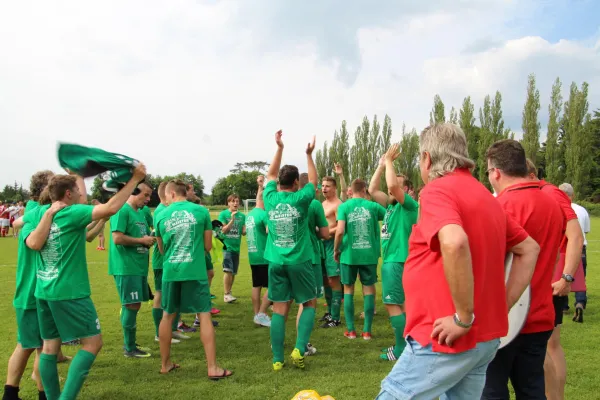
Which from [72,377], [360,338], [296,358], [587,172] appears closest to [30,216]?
[72,377]

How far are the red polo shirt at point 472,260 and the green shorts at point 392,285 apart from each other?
11.1 feet

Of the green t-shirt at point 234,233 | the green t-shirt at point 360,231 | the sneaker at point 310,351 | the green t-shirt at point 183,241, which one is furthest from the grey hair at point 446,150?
the green t-shirt at point 234,233

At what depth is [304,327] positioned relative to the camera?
5.40 m

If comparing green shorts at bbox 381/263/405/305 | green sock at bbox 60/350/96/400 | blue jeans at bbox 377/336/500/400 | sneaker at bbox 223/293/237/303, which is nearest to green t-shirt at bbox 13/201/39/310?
green sock at bbox 60/350/96/400

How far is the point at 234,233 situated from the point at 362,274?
361 centimetres

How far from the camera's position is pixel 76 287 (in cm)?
397

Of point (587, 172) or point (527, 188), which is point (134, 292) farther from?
point (587, 172)

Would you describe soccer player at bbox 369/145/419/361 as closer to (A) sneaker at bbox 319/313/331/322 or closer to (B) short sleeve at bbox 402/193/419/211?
(B) short sleeve at bbox 402/193/419/211

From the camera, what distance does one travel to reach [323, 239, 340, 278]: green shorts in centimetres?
769

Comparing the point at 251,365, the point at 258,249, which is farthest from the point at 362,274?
the point at 251,365

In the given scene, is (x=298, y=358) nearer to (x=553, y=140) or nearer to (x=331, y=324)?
(x=331, y=324)

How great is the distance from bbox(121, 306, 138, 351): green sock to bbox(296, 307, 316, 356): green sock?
7.08 ft

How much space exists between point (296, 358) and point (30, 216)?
3.15 meters

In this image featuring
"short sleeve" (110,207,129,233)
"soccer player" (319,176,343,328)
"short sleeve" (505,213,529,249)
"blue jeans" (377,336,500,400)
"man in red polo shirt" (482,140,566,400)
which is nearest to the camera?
"blue jeans" (377,336,500,400)
